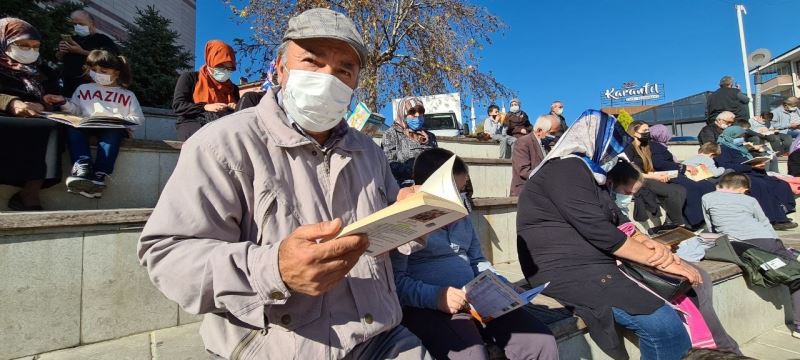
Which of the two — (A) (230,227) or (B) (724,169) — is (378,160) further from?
(B) (724,169)

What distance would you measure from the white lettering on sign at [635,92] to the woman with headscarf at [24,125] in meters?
62.4

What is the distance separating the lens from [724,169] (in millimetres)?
7301

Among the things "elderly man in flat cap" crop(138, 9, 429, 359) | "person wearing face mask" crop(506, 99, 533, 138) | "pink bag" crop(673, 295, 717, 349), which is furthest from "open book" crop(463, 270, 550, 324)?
"person wearing face mask" crop(506, 99, 533, 138)

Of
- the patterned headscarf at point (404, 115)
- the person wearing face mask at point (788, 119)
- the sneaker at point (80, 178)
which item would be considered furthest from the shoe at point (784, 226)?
the sneaker at point (80, 178)

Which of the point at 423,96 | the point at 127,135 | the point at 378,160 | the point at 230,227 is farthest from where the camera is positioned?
the point at 423,96

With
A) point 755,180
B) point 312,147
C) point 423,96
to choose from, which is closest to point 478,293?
point 312,147

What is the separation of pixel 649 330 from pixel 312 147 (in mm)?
2111

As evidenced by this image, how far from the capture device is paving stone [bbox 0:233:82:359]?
2121 mm

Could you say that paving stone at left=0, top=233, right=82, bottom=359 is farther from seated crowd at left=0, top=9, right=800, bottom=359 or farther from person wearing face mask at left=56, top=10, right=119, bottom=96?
person wearing face mask at left=56, top=10, right=119, bottom=96

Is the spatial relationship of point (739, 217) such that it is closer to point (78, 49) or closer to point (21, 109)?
point (21, 109)

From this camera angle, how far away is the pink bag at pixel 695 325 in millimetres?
2482

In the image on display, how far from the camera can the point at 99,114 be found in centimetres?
329

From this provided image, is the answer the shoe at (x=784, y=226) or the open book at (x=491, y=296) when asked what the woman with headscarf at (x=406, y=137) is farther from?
the shoe at (x=784, y=226)

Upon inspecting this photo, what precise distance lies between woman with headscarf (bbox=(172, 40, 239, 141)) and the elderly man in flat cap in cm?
321
